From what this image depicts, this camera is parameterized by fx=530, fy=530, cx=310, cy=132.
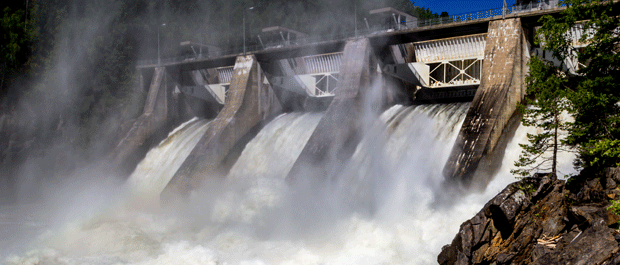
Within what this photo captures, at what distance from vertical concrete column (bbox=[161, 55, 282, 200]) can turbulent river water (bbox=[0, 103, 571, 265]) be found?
0.69 metres

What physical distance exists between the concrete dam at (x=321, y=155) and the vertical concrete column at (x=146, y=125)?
2.9 inches

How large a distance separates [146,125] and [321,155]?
1358 centimetres

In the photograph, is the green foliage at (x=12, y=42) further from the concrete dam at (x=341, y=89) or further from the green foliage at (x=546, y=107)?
the green foliage at (x=546, y=107)

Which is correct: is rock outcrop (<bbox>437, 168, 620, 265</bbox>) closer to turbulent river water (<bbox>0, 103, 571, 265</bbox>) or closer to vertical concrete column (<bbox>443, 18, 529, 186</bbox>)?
turbulent river water (<bbox>0, 103, 571, 265</bbox>)

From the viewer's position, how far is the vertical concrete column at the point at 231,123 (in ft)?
72.9

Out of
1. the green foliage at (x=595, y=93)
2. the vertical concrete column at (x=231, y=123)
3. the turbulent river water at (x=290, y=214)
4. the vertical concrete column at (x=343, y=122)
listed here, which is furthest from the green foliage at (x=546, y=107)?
the vertical concrete column at (x=231, y=123)

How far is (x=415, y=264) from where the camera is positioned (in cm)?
1248

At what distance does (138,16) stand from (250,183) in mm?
18313

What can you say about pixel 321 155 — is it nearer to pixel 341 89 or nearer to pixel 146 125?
pixel 341 89

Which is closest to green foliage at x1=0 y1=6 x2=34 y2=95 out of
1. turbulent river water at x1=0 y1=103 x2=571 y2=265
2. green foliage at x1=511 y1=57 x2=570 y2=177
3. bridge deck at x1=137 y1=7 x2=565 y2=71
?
turbulent river water at x1=0 y1=103 x2=571 y2=265

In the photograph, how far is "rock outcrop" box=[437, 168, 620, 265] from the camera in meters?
9.98

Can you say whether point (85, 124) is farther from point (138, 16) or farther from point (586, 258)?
point (586, 258)

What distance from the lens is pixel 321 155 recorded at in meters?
19.7

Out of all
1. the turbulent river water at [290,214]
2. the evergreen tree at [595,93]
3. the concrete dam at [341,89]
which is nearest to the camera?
the evergreen tree at [595,93]
